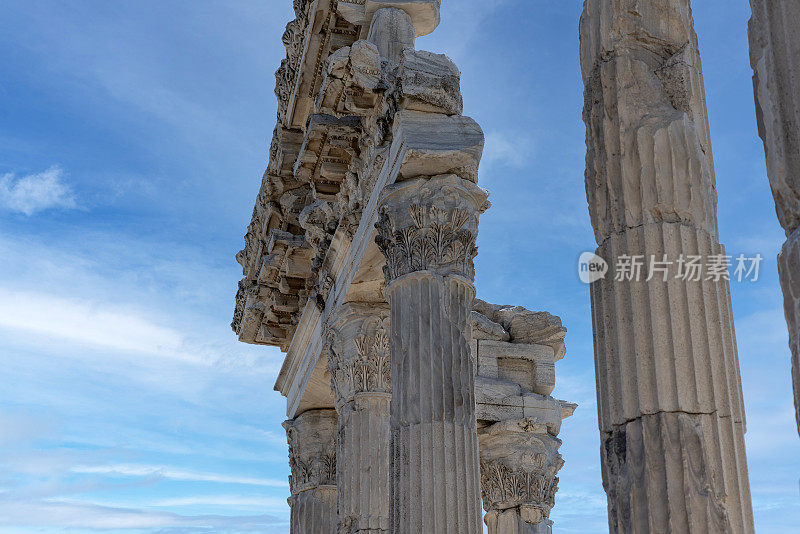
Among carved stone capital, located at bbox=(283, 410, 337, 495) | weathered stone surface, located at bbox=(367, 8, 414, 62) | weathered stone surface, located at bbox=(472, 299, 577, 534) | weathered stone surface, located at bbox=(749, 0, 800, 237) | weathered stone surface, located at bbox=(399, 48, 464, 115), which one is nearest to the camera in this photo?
weathered stone surface, located at bbox=(749, 0, 800, 237)

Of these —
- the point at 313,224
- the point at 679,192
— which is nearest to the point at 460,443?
the point at 679,192

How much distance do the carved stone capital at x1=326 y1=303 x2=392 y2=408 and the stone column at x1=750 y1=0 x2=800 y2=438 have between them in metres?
11.2

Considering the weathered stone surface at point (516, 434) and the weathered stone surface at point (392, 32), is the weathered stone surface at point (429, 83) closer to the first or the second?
the weathered stone surface at point (392, 32)

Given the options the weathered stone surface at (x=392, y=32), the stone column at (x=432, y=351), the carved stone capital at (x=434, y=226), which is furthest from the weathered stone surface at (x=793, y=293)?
the weathered stone surface at (x=392, y=32)

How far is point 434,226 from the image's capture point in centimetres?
1250

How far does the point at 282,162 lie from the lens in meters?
18.3

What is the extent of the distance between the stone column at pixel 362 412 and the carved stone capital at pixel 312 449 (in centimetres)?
369

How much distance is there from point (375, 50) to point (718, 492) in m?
9.13

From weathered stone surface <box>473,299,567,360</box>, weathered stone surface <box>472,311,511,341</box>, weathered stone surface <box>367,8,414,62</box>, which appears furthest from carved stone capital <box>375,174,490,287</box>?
weathered stone surface <box>473,299,567,360</box>

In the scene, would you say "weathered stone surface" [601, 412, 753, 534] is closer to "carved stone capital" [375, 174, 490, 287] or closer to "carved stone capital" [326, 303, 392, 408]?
"carved stone capital" [375, 174, 490, 287]

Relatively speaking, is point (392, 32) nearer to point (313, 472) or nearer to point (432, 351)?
point (432, 351)

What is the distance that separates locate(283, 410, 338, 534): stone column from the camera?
19344mm

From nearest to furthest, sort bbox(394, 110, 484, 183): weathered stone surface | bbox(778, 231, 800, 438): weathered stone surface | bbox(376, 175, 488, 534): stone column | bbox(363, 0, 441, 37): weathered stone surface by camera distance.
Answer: bbox(778, 231, 800, 438): weathered stone surface < bbox(376, 175, 488, 534): stone column < bbox(394, 110, 484, 183): weathered stone surface < bbox(363, 0, 441, 37): weathered stone surface

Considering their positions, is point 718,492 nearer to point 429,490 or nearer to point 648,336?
point 648,336
